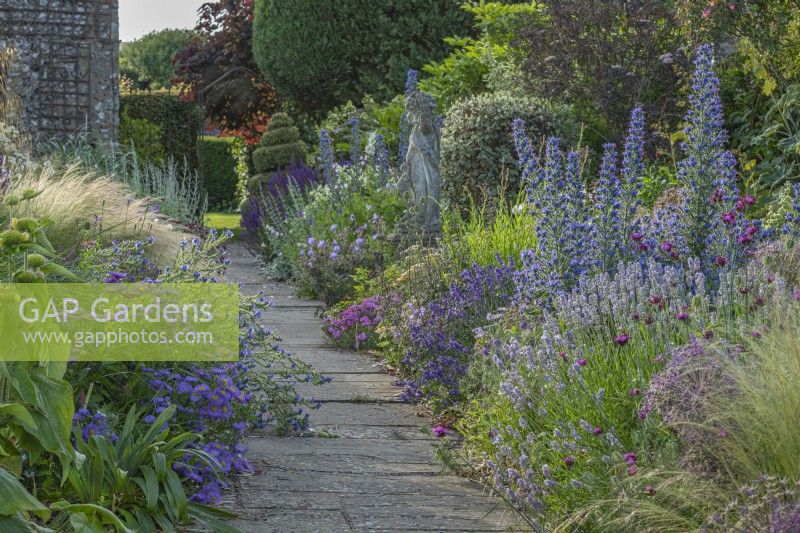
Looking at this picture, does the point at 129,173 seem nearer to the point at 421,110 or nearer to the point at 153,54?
the point at 421,110

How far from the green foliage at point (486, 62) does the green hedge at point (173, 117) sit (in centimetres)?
400

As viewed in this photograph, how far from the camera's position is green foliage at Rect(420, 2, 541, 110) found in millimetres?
12359

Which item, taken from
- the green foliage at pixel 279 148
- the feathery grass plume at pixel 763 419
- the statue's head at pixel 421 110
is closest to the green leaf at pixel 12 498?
the feathery grass plume at pixel 763 419

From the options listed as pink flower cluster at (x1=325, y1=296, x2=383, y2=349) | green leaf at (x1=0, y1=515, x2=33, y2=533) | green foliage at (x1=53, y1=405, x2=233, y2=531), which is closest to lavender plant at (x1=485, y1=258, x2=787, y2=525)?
green foliage at (x1=53, y1=405, x2=233, y2=531)

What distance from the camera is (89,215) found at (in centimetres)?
653

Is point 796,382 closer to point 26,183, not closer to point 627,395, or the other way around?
point 627,395

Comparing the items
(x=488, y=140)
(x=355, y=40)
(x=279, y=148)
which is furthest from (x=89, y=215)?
(x=355, y=40)

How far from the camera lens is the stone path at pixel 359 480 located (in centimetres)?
385

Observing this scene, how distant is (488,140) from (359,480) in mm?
6064

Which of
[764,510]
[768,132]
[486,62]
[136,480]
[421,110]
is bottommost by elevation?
[136,480]

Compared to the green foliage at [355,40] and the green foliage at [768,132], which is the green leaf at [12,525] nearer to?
the green foliage at [768,132]

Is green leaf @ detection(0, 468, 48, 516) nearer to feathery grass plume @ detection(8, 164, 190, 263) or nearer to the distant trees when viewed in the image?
feathery grass plume @ detection(8, 164, 190, 263)

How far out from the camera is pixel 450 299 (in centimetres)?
602

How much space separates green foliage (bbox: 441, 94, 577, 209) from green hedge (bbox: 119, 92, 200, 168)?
651 centimetres
